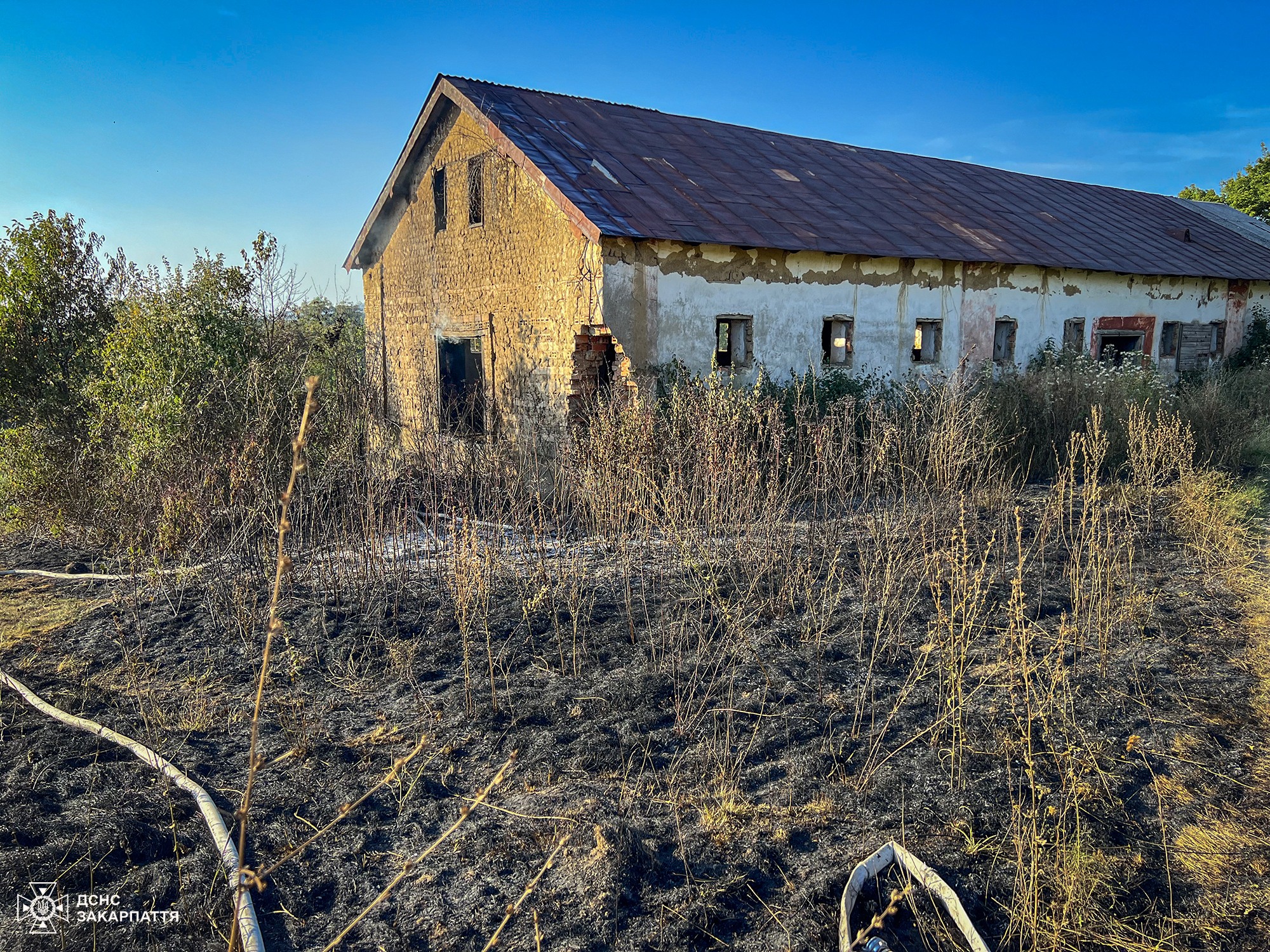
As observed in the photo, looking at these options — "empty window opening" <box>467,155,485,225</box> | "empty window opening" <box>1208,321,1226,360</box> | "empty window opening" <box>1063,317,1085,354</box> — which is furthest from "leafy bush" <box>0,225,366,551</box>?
"empty window opening" <box>1208,321,1226,360</box>

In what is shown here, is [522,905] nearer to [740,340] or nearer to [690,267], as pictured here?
[690,267]

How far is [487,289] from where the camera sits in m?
11.6

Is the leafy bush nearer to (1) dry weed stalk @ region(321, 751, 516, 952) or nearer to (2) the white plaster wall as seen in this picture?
(2) the white plaster wall

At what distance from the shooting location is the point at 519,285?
428 inches

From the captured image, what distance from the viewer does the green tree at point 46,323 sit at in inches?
350

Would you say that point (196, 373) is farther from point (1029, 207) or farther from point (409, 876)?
point (1029, 207)

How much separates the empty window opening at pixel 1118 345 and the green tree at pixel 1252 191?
19861mm

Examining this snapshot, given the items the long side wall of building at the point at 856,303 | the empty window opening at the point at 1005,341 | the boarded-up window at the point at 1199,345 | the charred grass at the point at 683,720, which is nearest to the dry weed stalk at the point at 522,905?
the charred grass at the point at 683,720

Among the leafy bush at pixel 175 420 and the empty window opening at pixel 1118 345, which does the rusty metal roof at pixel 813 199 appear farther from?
the leafy bush at pixel 175 420

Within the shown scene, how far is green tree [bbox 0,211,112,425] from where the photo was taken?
350 inches

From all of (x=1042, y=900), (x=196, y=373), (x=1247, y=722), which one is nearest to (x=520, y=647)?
(x=1042, y=900)

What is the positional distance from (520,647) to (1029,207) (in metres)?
15.8

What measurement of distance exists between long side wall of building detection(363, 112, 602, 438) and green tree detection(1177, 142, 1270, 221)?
3107 centimetres

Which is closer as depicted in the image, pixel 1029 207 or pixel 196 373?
pixel 196 373
